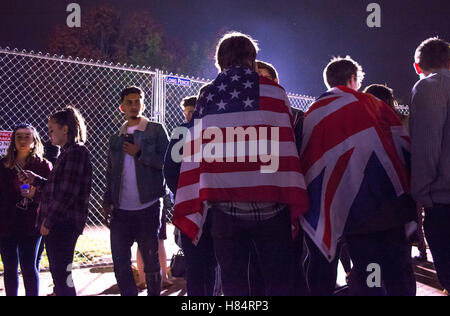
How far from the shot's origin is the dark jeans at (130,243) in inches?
150

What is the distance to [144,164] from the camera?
400cm

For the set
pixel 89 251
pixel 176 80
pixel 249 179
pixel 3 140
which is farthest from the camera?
pixel 89 251

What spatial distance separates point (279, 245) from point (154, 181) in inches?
68.7

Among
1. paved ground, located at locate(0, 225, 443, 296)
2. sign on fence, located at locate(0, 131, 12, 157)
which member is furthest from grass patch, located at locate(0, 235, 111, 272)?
sign on fence, located at locate(0, 131, 12, 157)

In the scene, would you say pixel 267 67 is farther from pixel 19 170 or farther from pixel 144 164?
pixel 19 170

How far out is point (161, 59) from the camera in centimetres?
2084

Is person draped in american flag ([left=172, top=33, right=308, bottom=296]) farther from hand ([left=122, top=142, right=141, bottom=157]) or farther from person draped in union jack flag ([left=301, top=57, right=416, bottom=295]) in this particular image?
hand ([left=122, top=142, right=141, bottom=157])

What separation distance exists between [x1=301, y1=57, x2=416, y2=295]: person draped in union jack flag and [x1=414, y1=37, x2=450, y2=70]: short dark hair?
0.63m

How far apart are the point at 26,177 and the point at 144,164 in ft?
3.50

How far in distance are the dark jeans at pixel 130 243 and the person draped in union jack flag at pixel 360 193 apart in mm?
1631

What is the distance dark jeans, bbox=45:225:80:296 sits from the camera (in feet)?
11.6

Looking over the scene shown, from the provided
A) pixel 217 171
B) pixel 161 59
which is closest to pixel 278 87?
pixel 217 171

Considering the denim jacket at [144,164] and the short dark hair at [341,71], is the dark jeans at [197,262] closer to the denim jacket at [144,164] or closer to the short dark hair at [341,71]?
the denim jacket at [144,164]

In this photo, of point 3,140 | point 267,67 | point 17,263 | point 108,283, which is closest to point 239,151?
point 267,67
